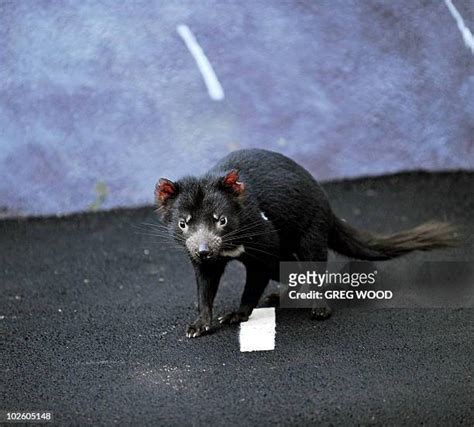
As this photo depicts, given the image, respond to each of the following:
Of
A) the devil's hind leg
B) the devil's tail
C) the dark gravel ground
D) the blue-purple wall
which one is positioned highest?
the blue-purple wall

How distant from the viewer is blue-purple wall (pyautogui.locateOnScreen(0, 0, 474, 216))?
20.3 feet

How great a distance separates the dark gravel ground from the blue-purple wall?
0.56 metres

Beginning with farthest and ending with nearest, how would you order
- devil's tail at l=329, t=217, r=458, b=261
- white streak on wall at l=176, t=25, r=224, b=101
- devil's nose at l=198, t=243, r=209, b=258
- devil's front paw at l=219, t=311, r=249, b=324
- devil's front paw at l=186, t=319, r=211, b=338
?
white streak on wall at l=176, t=25, r=224, b=101
devil's tail at l=329, t=217, r=458, b=261
devil's front paw at l=219, t=311, r=249, b=324
devil's front paw at l=186, t=319, r=211, b=338
devil's nose at l=198, t=243, r=209, b=258

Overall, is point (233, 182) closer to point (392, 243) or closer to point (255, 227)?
point (255, 227)

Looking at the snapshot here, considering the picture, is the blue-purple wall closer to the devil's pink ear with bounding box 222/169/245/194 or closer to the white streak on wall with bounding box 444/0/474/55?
the white streak on wall with bounding box 444/0/474/55

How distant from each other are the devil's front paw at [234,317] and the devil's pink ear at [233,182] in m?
0.70

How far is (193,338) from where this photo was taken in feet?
13.7

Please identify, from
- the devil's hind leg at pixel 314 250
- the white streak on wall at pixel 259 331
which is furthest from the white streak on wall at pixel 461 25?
the white streak on wall at pixel 259 331

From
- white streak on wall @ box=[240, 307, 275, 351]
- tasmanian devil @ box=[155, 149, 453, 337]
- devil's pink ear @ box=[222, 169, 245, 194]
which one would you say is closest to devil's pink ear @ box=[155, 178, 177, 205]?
tasmanian devil @ box=[155, 149, 453, 337]

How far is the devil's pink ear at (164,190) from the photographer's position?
412 centimetres

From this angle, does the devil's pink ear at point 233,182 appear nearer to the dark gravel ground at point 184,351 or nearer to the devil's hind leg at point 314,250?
the devil's hind leg at point 314,250

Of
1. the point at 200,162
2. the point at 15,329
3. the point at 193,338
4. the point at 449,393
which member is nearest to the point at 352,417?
the point at 449,393

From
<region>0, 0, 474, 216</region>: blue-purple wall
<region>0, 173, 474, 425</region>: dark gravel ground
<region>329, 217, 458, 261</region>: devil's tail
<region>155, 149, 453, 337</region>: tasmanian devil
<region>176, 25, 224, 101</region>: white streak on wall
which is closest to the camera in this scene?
<region>0, 173, 474, 425</region>: dark gravel ground

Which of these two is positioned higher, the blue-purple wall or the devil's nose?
the blue-purple wall
